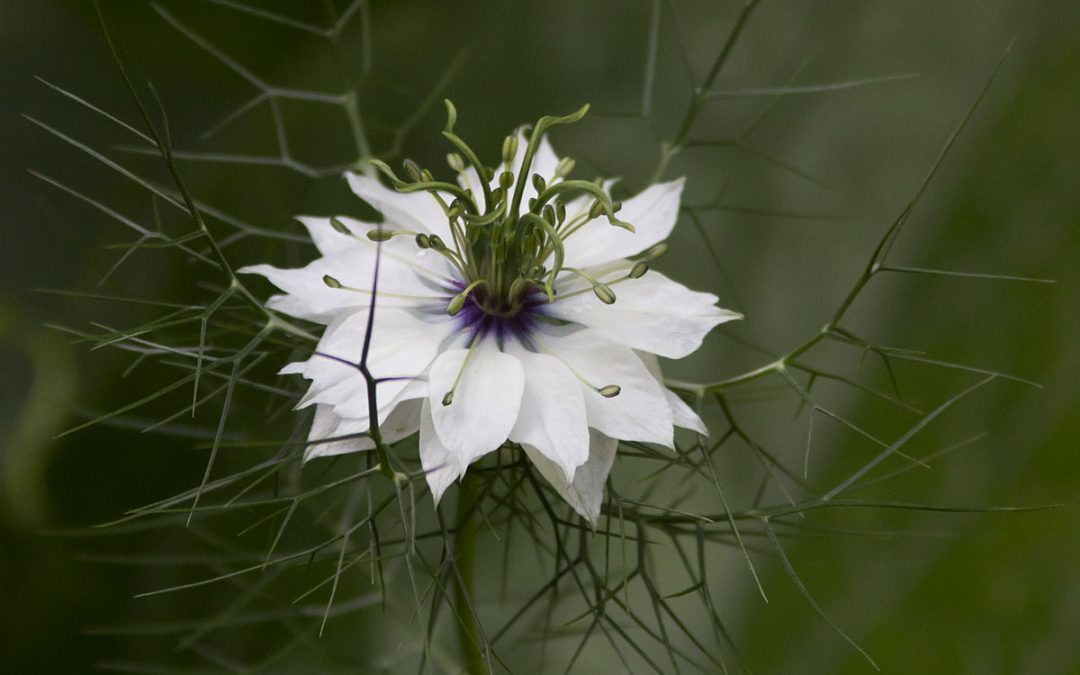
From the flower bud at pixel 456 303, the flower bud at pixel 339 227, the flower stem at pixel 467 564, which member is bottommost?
the flower stem at pixel 467 564

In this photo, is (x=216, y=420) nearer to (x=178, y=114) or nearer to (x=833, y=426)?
(x=178, y=114)

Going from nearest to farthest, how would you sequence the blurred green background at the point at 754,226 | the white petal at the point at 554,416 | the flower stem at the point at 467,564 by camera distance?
the white petal at the point at 554,416 < the flower stem at the point at 467,564 < the blurred green background at the point at 754,226

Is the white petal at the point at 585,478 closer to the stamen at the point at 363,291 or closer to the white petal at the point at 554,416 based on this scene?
the white petal at the point at 554,416

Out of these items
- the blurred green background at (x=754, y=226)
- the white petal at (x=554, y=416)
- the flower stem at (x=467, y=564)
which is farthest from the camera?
the blurred green background at (x=754, y=226)

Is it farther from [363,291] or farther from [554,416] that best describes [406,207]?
[554,416]

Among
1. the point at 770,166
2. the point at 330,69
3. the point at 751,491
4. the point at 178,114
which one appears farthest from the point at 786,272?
the point at 178,114

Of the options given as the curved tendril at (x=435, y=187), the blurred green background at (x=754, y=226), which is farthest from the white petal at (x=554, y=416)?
the blurred green background at (x=754, y=226)

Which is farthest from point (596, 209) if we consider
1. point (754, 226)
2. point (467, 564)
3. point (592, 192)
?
point (754, 226)

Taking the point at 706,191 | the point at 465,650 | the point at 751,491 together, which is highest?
the point at 706,191
